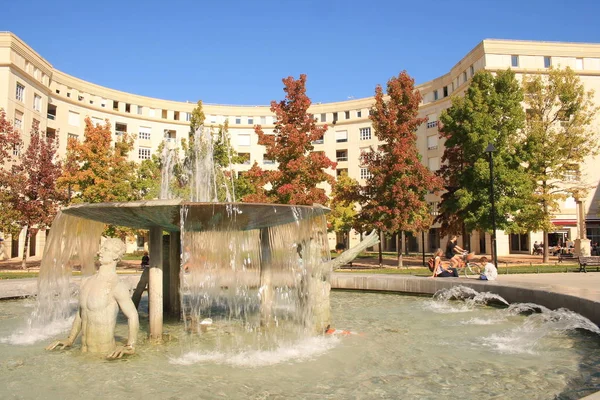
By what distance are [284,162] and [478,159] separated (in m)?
11.1

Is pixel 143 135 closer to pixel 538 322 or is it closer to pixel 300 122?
pixel 300 122

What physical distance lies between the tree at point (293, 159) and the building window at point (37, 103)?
89.7 feet

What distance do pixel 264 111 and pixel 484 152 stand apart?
42.6m

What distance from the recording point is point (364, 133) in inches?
2311

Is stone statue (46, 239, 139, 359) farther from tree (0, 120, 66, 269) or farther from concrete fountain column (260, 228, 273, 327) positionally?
tree (0, 120, 66, 269)

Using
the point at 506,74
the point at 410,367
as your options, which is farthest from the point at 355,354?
the point at 506,74

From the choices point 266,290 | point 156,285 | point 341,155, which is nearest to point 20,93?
point 341,155

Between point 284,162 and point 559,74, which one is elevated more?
point 559,74

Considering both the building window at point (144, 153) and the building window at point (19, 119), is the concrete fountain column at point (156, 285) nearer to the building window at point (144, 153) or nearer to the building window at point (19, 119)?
the building window at point (19, 119)

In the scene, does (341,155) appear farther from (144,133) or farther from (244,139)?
(144,133)

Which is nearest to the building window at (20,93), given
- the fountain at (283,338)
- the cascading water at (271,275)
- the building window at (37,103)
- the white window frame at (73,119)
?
the building window at (37,103)

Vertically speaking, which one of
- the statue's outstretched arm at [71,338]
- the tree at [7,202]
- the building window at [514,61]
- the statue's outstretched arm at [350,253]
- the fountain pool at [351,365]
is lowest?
the fountain pool at [351,365]

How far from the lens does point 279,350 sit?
7055 millimetres

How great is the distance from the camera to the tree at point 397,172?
77.5ft
